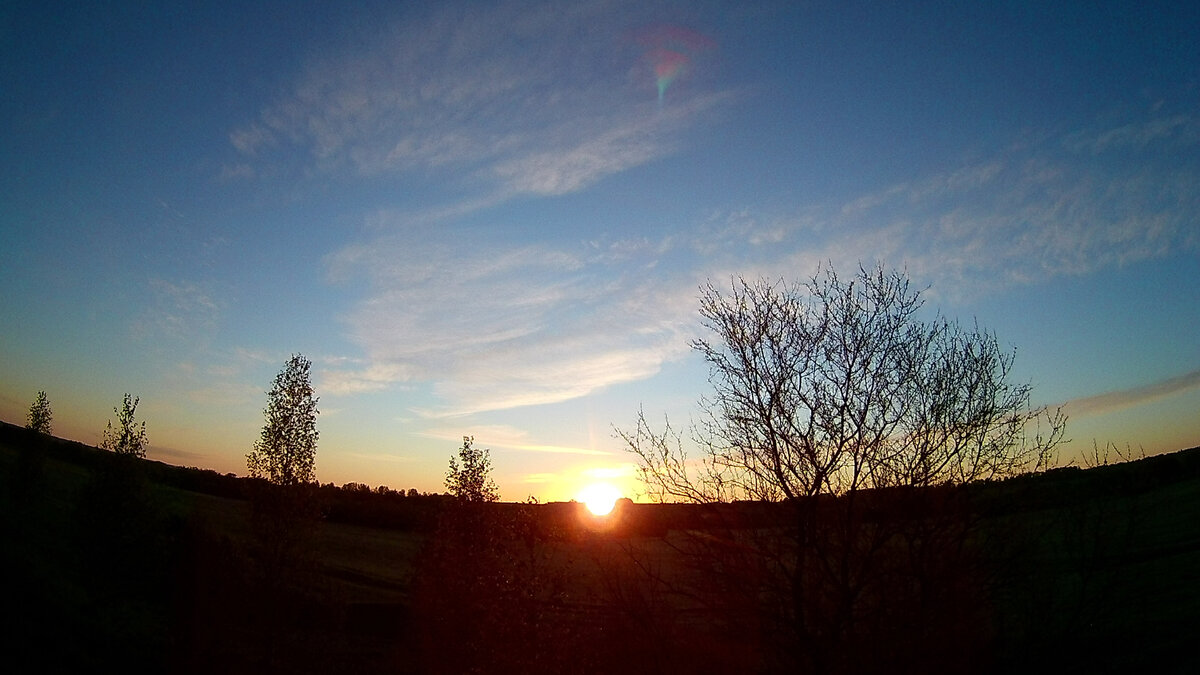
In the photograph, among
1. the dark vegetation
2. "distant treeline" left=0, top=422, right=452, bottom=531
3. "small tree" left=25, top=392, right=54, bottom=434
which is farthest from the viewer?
"distant treeline" left=0, top=422, right=452, bottom=531

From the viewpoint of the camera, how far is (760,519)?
15023 millimetres

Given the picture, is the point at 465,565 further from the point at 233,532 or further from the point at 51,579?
the point at 233,532

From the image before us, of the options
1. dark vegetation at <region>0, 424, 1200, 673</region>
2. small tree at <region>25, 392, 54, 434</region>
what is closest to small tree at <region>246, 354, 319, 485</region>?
dark vegetation at <region>0, 424, 1200, 673</region>

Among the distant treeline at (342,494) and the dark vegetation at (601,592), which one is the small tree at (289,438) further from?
the distant treeline at (342,494)

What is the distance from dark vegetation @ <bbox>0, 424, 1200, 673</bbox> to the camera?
15.0m

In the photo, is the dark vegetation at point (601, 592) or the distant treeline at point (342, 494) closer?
the dark vegetation at point (601, 592)

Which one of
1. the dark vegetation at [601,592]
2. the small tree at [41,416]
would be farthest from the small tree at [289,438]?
the small tree at [41,416]

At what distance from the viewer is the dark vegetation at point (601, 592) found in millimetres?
15016

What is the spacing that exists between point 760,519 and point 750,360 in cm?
341

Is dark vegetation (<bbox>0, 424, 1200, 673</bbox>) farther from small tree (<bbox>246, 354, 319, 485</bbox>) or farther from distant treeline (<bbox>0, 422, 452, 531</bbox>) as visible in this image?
distant treeline (<bbox>0, 422, 452, 531</bbox>)

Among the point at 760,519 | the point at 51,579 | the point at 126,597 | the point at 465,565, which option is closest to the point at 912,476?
the point at 760,519

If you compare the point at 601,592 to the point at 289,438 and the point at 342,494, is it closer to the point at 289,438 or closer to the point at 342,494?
the point at 289,438

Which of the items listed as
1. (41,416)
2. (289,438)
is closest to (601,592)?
(289,438)

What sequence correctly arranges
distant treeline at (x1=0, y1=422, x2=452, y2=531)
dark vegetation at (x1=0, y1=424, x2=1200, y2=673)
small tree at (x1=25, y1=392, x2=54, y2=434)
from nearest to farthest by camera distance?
dark vegetation at (x1=0, y1=424, x2=1200, y2=673) → small tree at (x1=25, y1=392, x2=54, y2=434) → distant treeline at (x1=0, y1=422, x2=452, y2=531)
